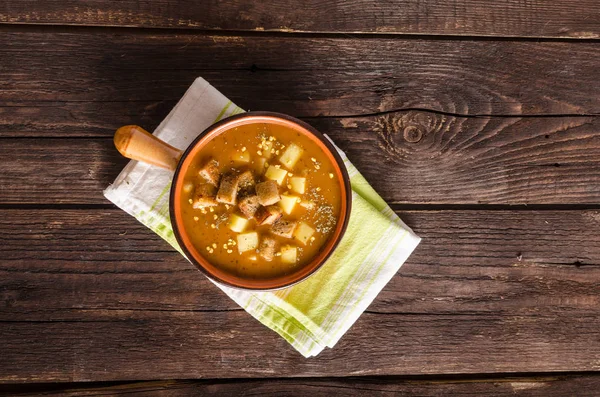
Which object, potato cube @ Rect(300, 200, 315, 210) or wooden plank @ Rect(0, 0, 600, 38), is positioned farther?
wooden plank @ Rect(0, 0, 600, 38)

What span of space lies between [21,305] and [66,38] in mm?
983

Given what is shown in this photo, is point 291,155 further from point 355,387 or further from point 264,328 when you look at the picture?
point 355,387

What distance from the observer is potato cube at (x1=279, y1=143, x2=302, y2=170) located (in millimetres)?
1777

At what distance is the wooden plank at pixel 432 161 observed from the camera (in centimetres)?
200

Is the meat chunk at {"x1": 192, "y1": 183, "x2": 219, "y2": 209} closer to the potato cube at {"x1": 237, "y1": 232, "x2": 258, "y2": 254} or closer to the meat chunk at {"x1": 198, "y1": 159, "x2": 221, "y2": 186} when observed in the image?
the meat chunk at {"x1": 198, "y1": 159, "x2": 221, "y2": 186}

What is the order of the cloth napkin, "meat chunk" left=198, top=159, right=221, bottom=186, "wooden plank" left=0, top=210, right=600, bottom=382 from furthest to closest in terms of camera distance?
1. "wooden plank" left=0, top=210, right=600, bottom=382
2. the cloth napkin
3. "meat chunk" left=198, top=159, right=221, bottom=186

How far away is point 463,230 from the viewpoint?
2074mm

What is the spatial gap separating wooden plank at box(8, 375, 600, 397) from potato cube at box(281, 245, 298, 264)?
57 cm

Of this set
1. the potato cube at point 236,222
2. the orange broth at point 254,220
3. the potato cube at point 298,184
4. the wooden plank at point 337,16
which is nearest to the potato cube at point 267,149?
the orange broth at point 254,220

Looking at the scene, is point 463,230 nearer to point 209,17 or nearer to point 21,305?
point 209,17

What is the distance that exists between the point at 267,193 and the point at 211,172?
0.19m

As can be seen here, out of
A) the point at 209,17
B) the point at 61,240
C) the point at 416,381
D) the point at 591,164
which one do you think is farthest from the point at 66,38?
the point at 591,164

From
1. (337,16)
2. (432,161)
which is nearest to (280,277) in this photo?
(432,161)

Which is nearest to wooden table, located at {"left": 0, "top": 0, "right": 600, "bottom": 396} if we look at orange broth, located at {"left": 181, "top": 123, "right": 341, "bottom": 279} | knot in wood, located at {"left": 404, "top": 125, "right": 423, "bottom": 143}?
knot in wood, located at {"left": 404, "top": 125, "right": 423, "bottom": 143}
